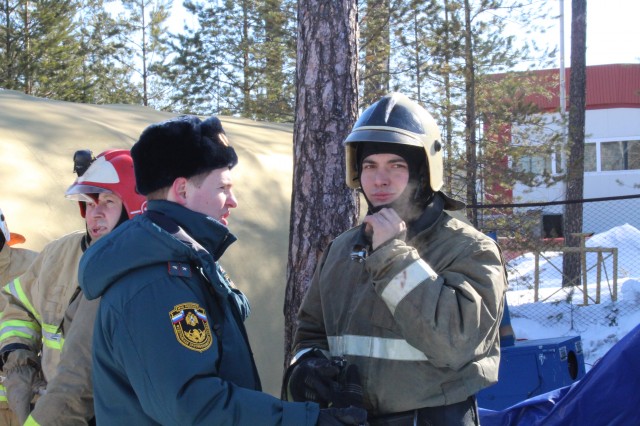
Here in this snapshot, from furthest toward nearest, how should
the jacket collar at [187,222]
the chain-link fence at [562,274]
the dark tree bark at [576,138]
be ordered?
the dark tree bark at [576,138] < the chain-link fence at [562,274] < the jacket collar at [187,222]

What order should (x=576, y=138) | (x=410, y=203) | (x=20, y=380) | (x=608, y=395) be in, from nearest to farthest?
(x=410, y=203) → (x=608, y=395) → (x=20, y=380) → (x=576, y=138)

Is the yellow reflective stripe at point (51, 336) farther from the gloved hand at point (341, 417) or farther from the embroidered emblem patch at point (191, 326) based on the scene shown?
the gloved hand at point (341, 417)

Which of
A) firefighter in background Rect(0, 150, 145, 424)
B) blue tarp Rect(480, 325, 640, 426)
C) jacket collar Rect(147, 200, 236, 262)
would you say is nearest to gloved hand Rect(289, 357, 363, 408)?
jacket collar Rect(147, 200, 236, 262)

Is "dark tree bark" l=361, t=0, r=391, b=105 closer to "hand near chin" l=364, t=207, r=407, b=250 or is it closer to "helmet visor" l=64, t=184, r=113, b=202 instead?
"helmet visor" l=64, t=184, r=113, b=202

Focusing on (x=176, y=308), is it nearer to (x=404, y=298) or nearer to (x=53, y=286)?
(x=404, y=298)

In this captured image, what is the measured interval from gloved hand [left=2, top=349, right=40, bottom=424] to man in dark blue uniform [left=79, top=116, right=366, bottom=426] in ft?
5.68

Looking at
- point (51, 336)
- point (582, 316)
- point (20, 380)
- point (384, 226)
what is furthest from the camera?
point (582, 316)

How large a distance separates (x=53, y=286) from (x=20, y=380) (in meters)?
0.49

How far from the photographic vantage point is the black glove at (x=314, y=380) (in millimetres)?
2156

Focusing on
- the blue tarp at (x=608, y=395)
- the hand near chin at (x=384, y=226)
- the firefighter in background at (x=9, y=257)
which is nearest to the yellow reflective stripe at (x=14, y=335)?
the firefighter in background at (x=9, y=257)

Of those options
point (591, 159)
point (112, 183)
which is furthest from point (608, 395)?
point (591, 159)

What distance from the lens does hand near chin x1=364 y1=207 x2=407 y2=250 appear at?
2137mm

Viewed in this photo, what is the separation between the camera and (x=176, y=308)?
1783 millimetres

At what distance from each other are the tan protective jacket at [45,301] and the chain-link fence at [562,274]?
5.80 m
